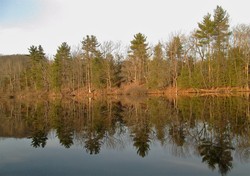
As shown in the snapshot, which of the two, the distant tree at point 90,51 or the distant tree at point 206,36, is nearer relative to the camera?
the distant tree at point 206,36

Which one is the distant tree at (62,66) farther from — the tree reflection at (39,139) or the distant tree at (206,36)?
the tree reflection at (39,139)

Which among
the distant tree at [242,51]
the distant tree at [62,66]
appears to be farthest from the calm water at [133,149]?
the distant tree at [62,66]

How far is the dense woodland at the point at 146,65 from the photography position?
2096 inches

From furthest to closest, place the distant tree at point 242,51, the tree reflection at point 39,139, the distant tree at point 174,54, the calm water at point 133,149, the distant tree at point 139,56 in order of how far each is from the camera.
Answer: the distant tree at point 139,56 → the distant tree at point 174,54 → the distant tree at point 242,51 → the tree reflection at point 39,139 → the calm water at point 133,149

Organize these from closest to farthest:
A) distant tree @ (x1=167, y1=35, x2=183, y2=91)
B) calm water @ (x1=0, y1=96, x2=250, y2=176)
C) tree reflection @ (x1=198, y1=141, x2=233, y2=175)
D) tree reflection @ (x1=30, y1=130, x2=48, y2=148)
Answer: tree reflection @ (x1=198, y1=141, x2=233, y2=175) → calm water @ (x1=0, y1=96, x2=250, y2=176) → tree reflection @ (x1=30, y1=130, x2=48, y2=148) → distant tree @ (x1=167, y1=35, x2=183, y2=91)

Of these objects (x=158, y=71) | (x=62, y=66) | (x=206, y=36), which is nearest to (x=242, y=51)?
(x=206, y=36)

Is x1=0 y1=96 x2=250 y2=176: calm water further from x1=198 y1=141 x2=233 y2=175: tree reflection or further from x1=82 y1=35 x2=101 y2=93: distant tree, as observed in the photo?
x1=82 y1=35 x2=101 y2=93: distant tree

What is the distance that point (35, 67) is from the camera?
77438 mm

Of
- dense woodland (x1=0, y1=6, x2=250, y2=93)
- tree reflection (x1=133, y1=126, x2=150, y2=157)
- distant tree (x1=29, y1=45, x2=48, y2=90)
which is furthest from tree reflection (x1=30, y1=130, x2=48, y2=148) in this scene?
distant tree (x1=29, y1=45, x2=48, y2=90)

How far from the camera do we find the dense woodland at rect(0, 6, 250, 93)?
53.2m

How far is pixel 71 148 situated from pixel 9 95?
224ft

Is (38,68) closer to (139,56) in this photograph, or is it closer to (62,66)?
(62,66)

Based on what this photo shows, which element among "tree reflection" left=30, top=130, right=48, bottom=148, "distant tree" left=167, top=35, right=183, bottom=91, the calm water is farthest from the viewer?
"distant tree" left=167, top=35, right=183, bottom=91

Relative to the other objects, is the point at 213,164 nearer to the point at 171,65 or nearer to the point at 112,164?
the point at 112,164
